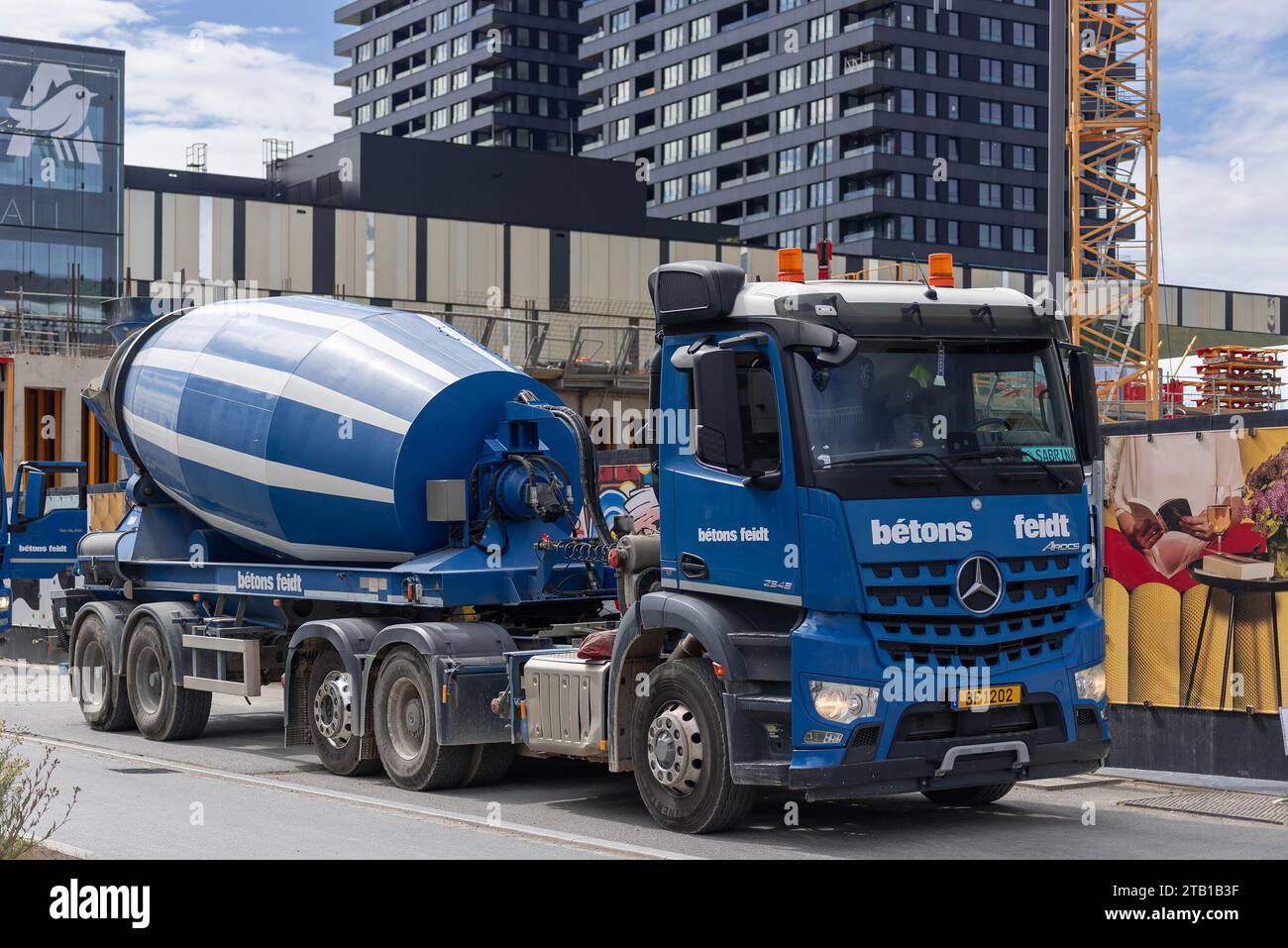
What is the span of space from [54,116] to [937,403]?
5729 centimetres

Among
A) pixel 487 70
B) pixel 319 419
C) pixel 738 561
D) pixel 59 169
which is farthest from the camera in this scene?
pixel 487 70

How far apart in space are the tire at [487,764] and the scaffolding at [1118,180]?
50.4 metres

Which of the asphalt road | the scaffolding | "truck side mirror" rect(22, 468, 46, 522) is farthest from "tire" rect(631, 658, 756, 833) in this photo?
the scaffolding

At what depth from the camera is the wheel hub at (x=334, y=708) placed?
506 inches

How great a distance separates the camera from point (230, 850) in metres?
9.36

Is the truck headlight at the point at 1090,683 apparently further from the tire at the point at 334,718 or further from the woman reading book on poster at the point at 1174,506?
the tire at the point at 334,718

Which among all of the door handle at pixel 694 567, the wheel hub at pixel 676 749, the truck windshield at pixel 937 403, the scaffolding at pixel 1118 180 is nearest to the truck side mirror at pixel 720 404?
the truck windshield at pixel 937 403

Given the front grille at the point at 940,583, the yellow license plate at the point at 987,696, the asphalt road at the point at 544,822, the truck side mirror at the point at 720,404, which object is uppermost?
the truck side mirror at the point at 720,404

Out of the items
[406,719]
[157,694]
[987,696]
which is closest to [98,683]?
[157,694]

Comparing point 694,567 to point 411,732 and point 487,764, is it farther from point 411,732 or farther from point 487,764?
point 411,732

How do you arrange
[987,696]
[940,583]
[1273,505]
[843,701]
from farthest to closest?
[1273,505] → [987,696] → [940,583] → [843,701]

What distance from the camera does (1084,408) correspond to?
998cm

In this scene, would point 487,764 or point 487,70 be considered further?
point 487,70

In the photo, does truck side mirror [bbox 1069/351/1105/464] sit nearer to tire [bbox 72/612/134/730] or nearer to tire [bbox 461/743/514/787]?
tire [bbox 461/743/514/787]
